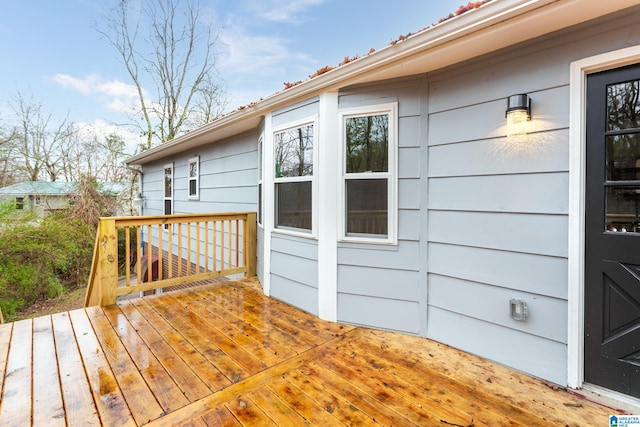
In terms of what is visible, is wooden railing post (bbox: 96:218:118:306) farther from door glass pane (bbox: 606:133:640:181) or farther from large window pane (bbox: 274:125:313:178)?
door glass pane (bbox: 606:133:640:181)

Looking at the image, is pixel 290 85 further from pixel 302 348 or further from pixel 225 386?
pixel 225 386

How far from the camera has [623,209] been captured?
5.95 ft

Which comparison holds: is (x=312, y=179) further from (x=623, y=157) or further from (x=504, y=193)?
(x=623, y=157)

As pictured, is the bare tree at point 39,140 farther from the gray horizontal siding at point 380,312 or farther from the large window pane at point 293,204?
the gray horizontal siding at point 380,312

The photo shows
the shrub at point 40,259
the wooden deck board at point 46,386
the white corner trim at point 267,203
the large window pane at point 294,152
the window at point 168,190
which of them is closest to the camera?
the wooden deck board at point 46,386

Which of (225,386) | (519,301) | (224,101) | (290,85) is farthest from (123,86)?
(519,301)

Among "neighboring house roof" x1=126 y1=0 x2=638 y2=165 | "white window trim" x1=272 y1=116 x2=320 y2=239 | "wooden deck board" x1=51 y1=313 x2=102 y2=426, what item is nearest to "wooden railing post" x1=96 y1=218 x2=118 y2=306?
"wooden deck board" x1=51 y1=313 x2=102 y2=426

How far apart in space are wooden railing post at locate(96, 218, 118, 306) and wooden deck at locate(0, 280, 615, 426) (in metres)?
0.38

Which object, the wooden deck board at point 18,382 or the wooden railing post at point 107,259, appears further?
the wooden railing post at point 107,259

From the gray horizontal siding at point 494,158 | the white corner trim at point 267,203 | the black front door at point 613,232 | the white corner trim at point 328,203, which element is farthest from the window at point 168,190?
the black front door at point 613,232

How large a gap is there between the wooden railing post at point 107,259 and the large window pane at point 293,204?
5.95ft

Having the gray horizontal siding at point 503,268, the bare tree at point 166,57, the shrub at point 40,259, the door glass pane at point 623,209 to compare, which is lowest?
the shrub at point 40,259

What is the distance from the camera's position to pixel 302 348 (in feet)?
8.11

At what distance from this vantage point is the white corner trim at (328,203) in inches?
116
